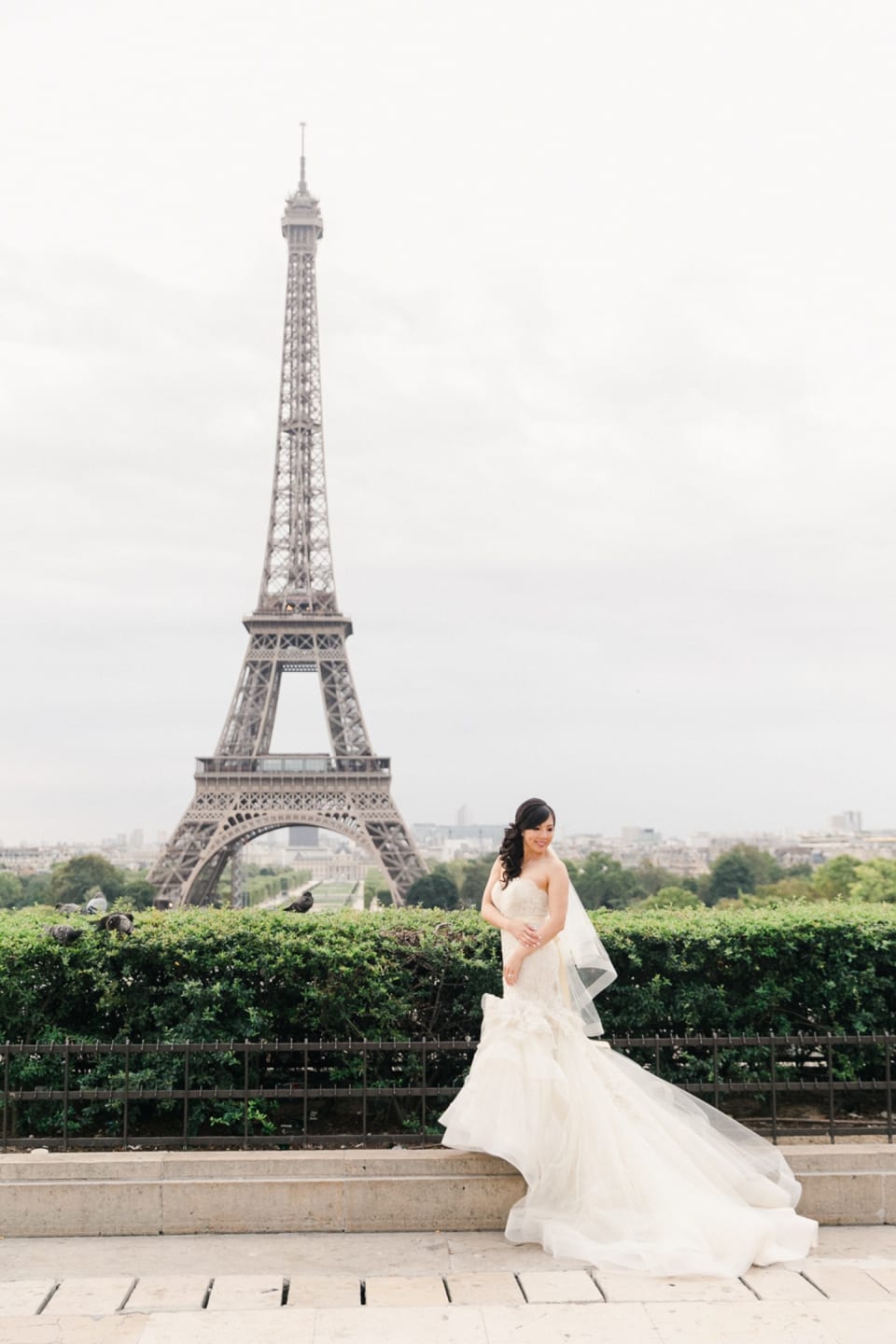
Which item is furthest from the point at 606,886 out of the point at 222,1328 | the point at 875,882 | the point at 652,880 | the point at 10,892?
the point at 222,1328

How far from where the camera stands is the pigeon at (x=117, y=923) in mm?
6812

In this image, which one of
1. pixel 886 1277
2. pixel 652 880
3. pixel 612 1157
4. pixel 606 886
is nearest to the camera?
pixel 886 1277

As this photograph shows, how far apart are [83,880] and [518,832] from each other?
2885 inches

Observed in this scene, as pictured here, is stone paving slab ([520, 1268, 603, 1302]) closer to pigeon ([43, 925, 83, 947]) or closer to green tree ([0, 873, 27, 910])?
pigeon ([43, 925, 83, 947])

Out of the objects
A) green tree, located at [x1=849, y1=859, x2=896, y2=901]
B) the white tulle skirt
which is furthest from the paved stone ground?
green tree, located at [x1=849, y1=859, x2=896, y2=901]

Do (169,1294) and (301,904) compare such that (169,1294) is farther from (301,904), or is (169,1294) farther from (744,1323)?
(301,904)

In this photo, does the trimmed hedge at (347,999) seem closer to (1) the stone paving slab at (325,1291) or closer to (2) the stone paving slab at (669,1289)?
(1) the stone paving slab at (325,1291)

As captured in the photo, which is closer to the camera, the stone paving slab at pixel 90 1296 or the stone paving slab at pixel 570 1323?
the stone paving slab at pixel 570 1323

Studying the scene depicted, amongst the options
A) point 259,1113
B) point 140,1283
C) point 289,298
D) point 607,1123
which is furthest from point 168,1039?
point 289,298

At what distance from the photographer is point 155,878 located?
47031 millimetres

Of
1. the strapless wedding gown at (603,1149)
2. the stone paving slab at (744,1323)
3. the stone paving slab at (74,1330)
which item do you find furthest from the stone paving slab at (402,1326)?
the strapless wedding gown at (603,1149)

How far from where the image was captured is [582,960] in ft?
20.1

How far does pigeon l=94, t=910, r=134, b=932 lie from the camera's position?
6.81 meters

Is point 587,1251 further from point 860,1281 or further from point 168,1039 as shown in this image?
point 168,1039
